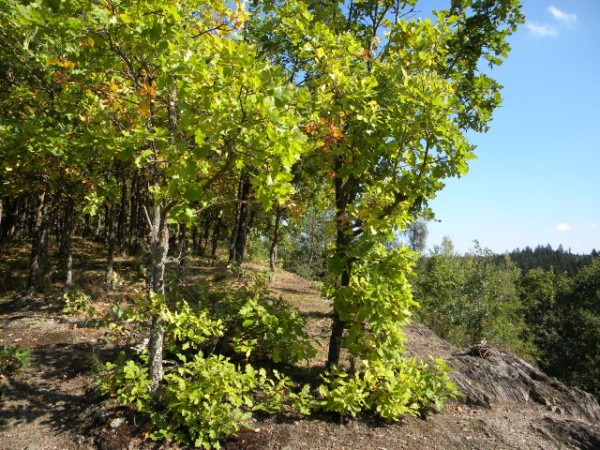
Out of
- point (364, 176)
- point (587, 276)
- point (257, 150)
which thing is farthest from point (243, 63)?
point (587, 276)

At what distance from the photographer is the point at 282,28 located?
695 cm

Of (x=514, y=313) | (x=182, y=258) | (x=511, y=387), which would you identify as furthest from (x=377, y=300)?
(x=514, y=313)

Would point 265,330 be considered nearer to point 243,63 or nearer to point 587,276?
point 243,63

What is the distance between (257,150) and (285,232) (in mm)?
20387

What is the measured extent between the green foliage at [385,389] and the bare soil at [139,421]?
29cm

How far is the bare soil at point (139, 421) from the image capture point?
17.8ft

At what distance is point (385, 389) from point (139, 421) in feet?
12.2

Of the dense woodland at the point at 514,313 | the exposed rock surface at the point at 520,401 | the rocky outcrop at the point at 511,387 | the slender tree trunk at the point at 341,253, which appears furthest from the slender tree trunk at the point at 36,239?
the dense woodland at the point at 514,313

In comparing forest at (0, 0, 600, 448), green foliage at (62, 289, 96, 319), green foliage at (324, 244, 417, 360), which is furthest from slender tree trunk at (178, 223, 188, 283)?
green foliage at (324, 244, 417, 360)

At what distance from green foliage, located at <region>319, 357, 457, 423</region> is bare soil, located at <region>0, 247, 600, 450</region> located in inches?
11.4

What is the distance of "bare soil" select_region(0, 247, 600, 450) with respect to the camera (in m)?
5.43

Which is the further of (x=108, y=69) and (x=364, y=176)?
(x=364, y=176)

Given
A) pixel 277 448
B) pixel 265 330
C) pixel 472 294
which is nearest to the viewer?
pixel 277 448

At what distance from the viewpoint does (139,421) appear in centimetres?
554
